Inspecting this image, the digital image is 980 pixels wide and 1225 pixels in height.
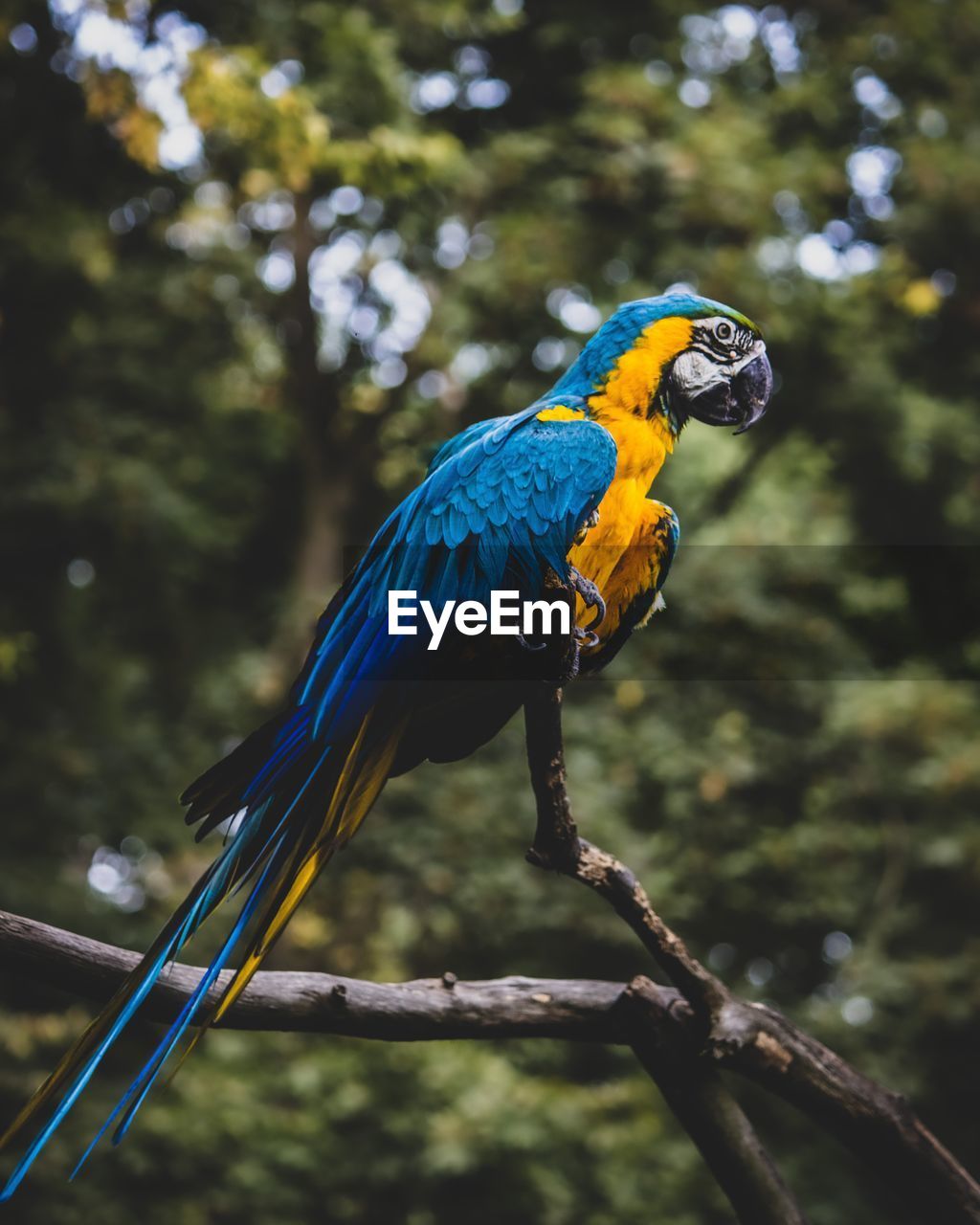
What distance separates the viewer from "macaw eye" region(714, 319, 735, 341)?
151cm

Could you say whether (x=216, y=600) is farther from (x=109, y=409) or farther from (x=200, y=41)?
(x=200, y=41)

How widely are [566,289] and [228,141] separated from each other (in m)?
1.43

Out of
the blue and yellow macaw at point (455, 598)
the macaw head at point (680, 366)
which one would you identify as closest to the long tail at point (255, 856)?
the blue and yellow macaw at point (455, 598)

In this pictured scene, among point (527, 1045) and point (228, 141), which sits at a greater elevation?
point (228, 141)

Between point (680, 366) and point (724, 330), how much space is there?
7cm

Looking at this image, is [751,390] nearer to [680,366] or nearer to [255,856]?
[680,366]

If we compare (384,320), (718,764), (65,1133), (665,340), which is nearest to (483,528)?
(665,340)

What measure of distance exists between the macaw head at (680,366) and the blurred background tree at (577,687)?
2723 millimetres

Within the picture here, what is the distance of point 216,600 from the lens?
18.0 feet

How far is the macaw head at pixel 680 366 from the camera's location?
1491 millimetres

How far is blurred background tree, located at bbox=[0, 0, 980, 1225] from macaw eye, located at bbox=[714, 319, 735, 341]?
2.74 meters

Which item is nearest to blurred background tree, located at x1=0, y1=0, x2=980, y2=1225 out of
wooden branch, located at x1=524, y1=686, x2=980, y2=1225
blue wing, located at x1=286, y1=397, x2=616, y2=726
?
wooden branch, located at x1=524, y1=686, x2=980, y2=1225

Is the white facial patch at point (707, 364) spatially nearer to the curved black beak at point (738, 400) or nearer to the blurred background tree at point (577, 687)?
the curved black beak at point (738, 400)

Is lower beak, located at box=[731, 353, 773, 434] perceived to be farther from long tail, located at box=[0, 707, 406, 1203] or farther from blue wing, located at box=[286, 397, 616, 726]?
long tail, located at box=[0, 707, 406, 1203]
